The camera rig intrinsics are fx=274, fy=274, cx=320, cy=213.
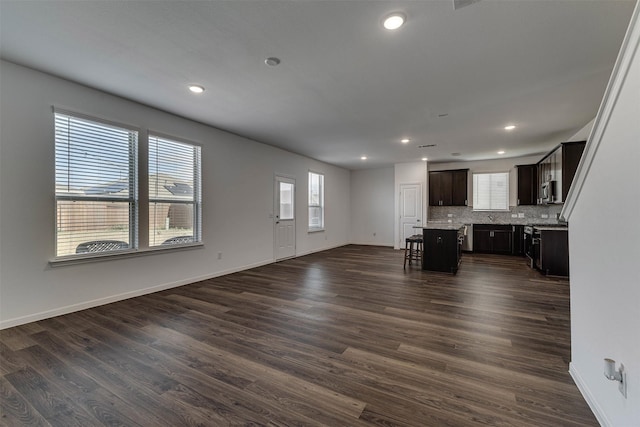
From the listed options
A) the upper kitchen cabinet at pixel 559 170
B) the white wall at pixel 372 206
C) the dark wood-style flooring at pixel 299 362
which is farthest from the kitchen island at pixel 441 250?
the white wall at pixel 372 206

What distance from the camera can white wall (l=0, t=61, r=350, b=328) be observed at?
9.39 feet

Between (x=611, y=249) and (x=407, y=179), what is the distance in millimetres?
7333

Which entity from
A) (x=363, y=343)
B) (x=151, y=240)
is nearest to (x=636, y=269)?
(x=363, y=343)

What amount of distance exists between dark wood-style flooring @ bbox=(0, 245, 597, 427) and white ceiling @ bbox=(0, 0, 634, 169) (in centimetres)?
270

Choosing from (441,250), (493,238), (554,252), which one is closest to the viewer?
(554,252)

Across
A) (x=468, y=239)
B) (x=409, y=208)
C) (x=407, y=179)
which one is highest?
(x=407, y=179)

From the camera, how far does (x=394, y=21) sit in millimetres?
2178

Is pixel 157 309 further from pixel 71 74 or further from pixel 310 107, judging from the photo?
pixel 310 107

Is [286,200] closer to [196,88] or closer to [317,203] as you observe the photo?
[317,203]

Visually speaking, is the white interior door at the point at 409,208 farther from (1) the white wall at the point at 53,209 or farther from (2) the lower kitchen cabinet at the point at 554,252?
(1) the white wall at the point at 53,209

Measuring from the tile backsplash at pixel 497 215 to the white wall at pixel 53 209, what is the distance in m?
5.82

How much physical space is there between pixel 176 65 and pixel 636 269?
12.4ft

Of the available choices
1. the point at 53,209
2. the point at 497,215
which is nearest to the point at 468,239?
the point at 497,215

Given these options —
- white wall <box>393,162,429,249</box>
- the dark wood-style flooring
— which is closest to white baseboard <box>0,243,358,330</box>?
the dark wood-style flooring
